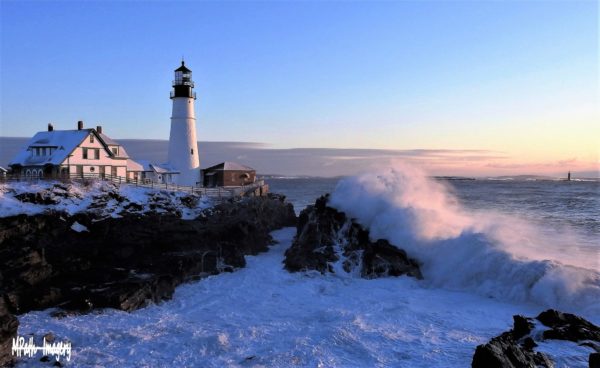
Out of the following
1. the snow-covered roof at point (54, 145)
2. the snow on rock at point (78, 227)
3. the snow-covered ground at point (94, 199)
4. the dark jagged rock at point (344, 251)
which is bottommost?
the dark jagged rock at point (344, 251)

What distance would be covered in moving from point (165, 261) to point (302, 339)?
874cm

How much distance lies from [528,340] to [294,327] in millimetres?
5822

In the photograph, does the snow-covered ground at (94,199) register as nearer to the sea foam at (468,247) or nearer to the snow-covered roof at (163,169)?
the snow-covered roof at (163,169)

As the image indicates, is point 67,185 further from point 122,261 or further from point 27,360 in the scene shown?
point 27,360

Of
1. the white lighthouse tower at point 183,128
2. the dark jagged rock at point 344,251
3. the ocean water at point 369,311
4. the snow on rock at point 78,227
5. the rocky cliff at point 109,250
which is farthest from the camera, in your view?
the white lighthouse tower at point 183,128

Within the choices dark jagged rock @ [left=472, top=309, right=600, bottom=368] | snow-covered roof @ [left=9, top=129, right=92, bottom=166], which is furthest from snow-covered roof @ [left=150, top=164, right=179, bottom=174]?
dark jagged rock @ [left=472, top=309, right=600, bottom=368]

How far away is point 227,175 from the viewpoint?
1475 inches

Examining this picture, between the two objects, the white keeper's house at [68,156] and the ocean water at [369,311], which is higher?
the white keeper's house at [68,156]

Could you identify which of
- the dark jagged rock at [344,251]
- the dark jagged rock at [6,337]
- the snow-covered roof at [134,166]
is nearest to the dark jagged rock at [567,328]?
the dark jagged rock at [344,251]

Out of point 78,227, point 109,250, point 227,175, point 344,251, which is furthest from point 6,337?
point 227,175

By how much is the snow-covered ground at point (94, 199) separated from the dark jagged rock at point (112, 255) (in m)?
0.48

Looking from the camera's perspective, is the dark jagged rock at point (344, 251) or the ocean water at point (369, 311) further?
the dark jagged rock at point (344, 251)

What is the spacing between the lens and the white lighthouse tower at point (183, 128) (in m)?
34.9

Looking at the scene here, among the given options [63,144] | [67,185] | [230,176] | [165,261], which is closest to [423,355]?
[165,261]
